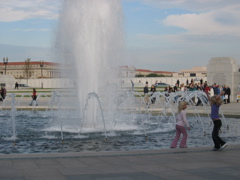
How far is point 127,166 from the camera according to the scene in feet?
24.7

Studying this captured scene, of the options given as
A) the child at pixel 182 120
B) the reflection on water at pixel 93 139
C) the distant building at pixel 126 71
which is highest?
the distant building at pixel 126 71

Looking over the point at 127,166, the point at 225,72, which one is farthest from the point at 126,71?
the point at 225,72

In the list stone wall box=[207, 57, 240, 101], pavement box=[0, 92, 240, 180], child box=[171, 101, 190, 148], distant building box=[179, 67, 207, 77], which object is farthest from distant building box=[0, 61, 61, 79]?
pavement box=[0, 92, 240, 180]

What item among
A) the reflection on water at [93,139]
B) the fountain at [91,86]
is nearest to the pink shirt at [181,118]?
the reflection on water at [93,139]

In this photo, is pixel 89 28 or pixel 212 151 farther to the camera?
pixel 89 28

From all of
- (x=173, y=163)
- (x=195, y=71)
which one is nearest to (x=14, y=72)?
(x=195, y=71)

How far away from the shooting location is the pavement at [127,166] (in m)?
6.75

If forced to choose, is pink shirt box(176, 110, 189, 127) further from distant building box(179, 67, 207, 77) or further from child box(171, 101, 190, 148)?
distant building box(179, 67, 207, 77)

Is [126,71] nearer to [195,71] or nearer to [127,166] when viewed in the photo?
[127,166]

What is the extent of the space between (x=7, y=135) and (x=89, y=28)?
526 cm

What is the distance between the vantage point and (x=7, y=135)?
1316 cm

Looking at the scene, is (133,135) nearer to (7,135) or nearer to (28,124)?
(7,135)

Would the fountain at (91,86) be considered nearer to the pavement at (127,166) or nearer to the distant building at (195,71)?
the pavement at (127,166)

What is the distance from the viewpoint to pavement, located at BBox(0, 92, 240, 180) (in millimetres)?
6750
